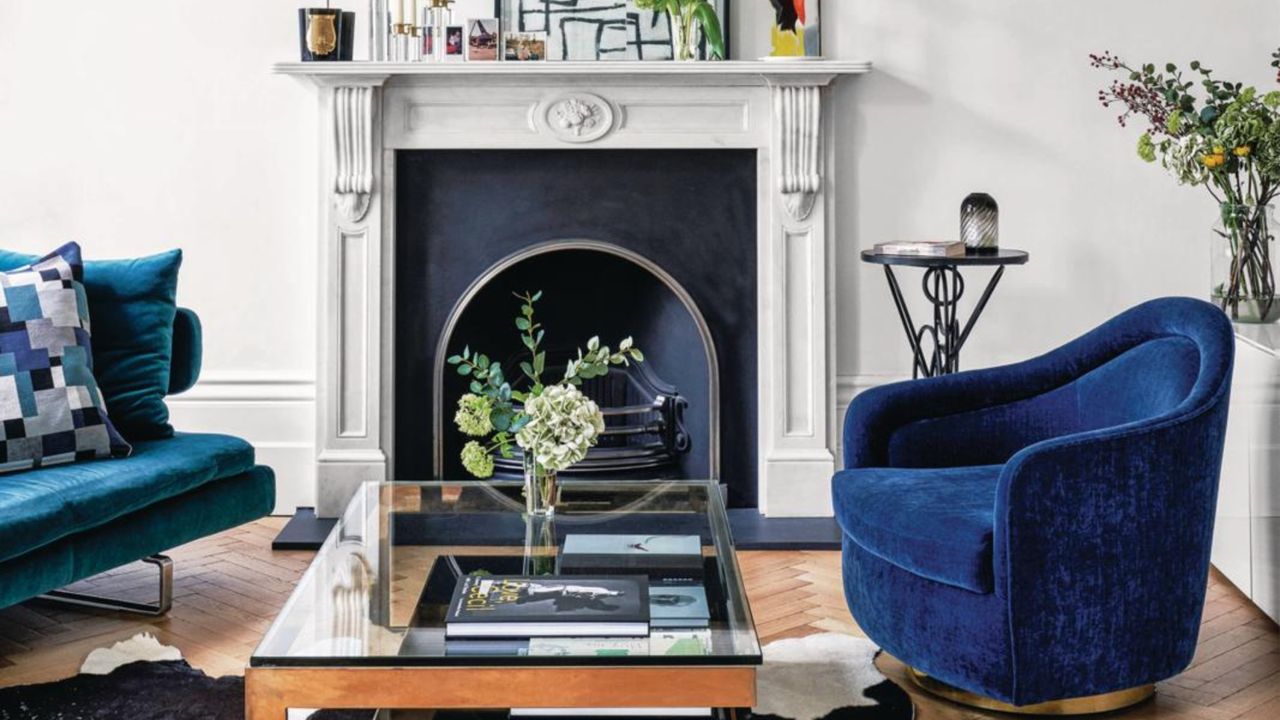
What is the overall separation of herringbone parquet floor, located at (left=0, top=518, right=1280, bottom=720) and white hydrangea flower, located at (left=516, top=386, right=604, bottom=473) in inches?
28.5

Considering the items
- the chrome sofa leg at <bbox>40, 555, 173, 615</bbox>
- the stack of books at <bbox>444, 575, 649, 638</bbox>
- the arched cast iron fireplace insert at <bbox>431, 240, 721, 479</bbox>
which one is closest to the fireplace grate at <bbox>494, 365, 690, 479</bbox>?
the arched cast iron fireplace insert at <bbox>431, 240, 721, 479</bbox>

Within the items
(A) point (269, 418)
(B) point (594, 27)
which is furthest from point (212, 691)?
(B) point (594, 27)

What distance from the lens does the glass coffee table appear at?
1.85m

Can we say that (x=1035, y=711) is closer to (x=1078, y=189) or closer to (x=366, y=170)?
(x=1078, y=189)

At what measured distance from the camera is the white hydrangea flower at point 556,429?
2553 millimetres

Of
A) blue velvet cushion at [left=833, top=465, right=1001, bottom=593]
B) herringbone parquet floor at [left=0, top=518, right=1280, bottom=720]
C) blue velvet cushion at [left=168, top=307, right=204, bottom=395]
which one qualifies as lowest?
herringbone parquet floor at [left=0, top=518, right=1280, bottom=720]

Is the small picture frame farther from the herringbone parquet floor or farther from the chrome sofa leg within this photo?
the chrome sofa leg

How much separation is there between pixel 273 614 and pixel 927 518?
5.26 ft

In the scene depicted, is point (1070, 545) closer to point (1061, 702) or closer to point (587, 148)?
point (1061, 702)

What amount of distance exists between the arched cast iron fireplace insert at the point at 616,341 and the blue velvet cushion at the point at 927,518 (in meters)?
1.40

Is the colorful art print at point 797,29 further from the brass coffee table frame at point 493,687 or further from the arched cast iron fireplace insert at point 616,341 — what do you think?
the brass coffee table frame at point 493,687

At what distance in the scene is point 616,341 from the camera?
420cm

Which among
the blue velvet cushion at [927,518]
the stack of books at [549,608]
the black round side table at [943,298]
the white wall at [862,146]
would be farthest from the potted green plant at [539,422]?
the white wall at [862,146]

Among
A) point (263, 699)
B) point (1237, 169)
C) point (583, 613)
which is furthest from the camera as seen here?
point (1237, 169)
